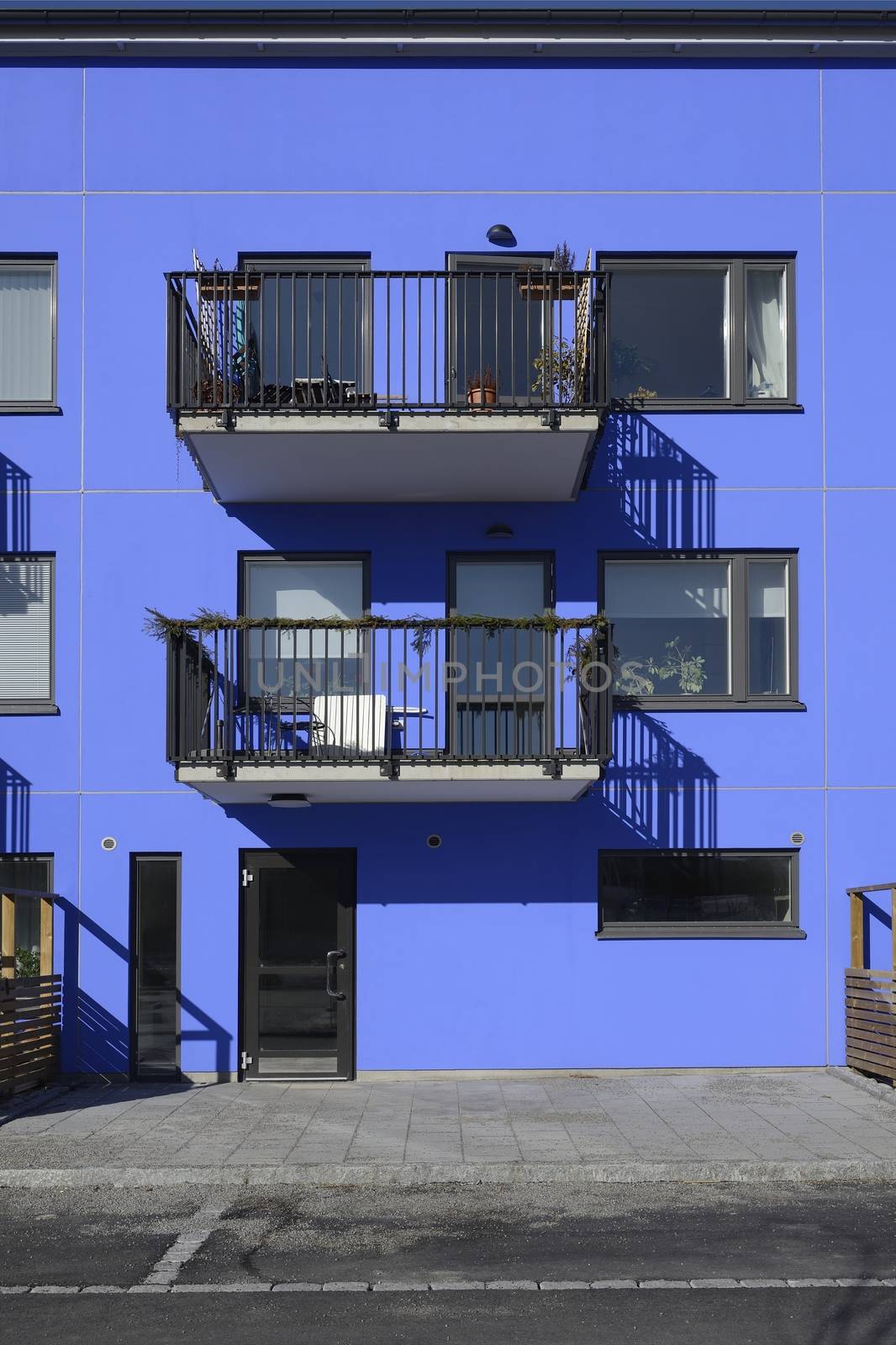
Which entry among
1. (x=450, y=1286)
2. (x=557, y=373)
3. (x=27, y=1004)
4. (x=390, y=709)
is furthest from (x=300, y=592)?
(x=450, y=1286)

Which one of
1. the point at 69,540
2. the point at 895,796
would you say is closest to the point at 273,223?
the point at 69,540

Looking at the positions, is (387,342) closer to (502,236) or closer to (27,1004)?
(502,236)

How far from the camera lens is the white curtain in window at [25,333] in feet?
49.2

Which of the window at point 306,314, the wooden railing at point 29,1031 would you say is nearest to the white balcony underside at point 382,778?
the wooden railing at point 29,1031

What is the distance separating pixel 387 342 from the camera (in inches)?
552

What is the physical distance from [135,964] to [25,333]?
20.7 ft

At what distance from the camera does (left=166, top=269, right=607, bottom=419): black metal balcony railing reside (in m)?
13.4

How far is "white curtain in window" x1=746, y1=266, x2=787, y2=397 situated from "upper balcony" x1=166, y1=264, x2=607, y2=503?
1.89 meters

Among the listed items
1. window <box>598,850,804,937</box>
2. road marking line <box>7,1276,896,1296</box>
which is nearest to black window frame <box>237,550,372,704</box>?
window <box>598,850,804,937</box>

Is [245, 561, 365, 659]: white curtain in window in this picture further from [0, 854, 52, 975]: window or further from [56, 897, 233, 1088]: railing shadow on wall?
[56, 897, 233, 1088]: railing shadow on wall

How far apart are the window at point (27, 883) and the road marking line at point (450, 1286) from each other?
694cm

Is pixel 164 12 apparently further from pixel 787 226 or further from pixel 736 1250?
pixel 736 1250

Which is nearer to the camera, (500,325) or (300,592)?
(300,592)

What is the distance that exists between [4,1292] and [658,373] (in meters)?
10.5
